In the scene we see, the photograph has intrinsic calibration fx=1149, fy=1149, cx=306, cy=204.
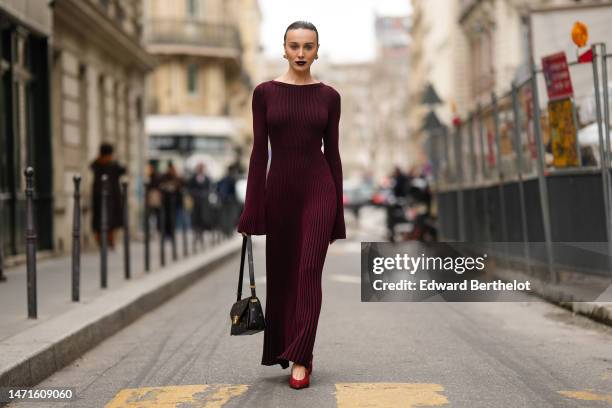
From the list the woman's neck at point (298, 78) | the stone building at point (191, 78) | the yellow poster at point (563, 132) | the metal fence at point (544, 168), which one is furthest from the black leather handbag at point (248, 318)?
the stone building at point (191, 78)

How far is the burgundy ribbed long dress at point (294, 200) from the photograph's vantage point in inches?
239

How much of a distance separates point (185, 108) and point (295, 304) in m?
44.3

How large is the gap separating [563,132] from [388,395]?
18.3 ft

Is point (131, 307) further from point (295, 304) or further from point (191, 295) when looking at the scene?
point (295, 304)

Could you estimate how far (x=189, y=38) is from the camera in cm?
4959

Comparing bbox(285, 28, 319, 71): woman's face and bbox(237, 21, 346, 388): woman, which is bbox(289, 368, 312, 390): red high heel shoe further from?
bbox(285, 28, 319, 71): woman's face

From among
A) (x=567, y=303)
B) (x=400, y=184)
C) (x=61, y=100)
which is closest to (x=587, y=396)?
(x=567, y=303)

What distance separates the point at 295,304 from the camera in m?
6.23

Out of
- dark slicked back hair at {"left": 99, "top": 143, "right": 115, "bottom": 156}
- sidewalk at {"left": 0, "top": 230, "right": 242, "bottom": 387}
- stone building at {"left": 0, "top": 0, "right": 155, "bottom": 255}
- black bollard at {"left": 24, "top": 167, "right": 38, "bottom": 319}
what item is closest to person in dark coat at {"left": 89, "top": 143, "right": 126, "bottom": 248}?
dark slicked back hair at {"left": 99, "top": 143, "right": 115, "bottom": 156}

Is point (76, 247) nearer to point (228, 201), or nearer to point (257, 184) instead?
point (257, 184)

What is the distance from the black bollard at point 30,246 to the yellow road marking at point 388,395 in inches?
117

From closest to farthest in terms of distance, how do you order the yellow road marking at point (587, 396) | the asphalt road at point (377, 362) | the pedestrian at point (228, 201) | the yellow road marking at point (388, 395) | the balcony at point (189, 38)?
the yellow road marking at point (388, 395)
the yellow road marking at point (587, 396)
the asphalt road at point (377, 362)
the pedestrian at point (228, 201)
the balcony at point (189, 38)

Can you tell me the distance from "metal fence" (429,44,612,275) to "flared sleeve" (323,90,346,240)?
3976 mm

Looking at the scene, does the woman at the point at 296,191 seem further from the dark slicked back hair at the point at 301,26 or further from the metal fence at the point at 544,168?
the metal fence at the point at 544,168
